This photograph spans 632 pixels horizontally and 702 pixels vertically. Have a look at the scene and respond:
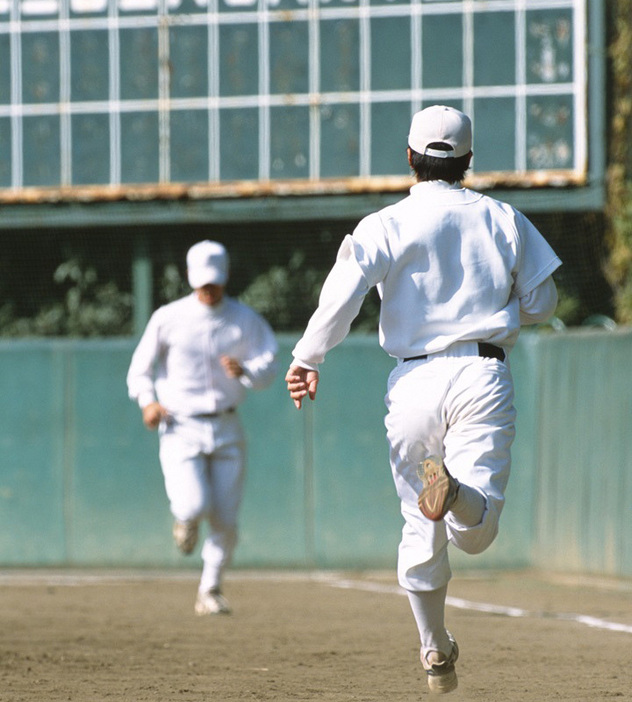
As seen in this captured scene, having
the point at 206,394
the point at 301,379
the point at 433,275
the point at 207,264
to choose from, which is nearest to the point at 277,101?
the point at 207,264

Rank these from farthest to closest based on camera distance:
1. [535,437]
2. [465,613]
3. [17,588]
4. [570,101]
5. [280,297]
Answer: [280,297] < [570,101] < [535,437] < [17,588] < [465,613]

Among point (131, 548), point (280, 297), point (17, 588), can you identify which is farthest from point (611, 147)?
point (17, 588)

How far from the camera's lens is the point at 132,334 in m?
18.0

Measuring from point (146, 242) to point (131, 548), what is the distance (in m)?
4.57

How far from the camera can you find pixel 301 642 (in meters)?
8.35

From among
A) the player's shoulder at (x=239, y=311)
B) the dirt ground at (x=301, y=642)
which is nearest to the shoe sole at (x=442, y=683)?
the dirt ground at (x=301, y=642)

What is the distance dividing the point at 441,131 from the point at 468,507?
1.38 m

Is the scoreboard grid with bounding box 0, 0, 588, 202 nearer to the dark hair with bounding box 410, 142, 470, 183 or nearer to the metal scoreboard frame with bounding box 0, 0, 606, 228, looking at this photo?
the metal scoreboard frame with bounding box 0, 0, 606, 228

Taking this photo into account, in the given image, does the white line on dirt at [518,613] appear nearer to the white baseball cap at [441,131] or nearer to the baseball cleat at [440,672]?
the baseball cleat at [440,672]

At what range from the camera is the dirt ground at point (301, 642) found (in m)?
6.53

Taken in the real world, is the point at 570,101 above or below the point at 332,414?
above

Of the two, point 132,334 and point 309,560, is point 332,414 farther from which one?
point 132,334

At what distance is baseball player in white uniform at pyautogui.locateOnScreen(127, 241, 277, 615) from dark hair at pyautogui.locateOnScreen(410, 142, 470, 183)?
390cm

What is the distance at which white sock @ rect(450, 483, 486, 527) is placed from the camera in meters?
5.43
